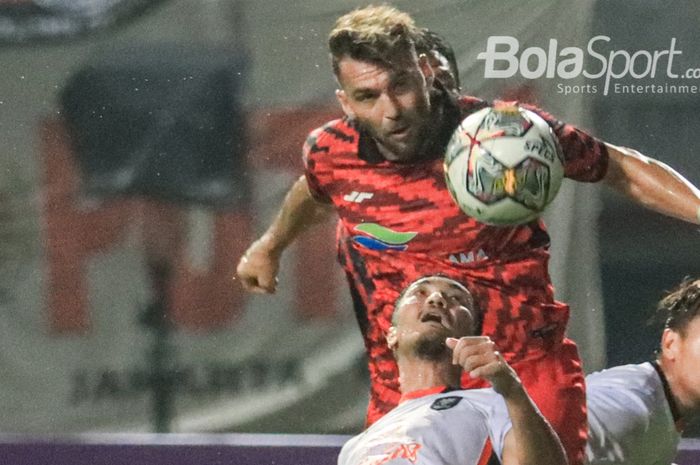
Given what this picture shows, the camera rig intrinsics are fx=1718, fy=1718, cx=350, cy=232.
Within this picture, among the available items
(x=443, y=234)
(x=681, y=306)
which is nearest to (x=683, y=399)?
(x=681, y=306)

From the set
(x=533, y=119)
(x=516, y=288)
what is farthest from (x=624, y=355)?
(x=533, y=119)

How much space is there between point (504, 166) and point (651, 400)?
0.58 meters

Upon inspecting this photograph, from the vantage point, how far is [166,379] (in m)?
3.12

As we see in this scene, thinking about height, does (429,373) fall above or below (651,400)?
above

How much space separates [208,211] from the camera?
3.10m

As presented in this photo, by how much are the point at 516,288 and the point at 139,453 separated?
0.84 meters

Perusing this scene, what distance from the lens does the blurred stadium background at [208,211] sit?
300 centimetres

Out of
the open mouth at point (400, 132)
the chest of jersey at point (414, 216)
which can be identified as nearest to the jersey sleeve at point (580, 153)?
the chest of jersey at point (414, 216)

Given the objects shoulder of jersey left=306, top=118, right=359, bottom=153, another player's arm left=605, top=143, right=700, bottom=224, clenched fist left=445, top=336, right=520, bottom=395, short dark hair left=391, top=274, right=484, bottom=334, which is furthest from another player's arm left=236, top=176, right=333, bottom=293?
→ clenched fist left=445, top=336, right=520, bottom=395

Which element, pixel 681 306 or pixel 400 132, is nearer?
pixel 400 132

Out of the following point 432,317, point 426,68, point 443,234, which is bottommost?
point 432,317

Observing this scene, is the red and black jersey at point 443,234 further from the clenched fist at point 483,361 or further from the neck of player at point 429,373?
the clenched fist at point 483,361

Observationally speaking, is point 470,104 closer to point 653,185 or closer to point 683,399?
point 653,185

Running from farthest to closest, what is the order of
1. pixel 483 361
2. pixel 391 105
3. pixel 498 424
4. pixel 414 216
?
pixel 414 216 < pixel 391 105 < pixel 498 424 < pixel 483 361
